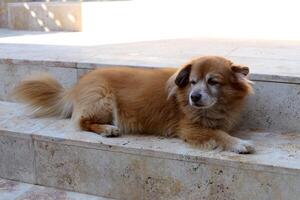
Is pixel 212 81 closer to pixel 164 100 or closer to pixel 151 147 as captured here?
pixel 164 100

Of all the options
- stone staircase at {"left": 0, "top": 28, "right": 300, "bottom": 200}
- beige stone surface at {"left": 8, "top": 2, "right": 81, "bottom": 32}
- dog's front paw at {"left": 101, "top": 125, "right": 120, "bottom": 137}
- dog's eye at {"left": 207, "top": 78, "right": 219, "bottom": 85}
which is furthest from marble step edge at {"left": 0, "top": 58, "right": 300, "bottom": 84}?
beige stone surface at {"left": 8, "top": 2, "right": 81, "bottom": 32}

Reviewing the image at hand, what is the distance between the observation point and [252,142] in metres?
2.12

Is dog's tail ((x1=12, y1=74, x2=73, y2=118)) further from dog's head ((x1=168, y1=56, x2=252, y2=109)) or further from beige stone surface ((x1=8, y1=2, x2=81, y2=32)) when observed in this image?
beige stone surface ((x1=8, y1=2, x2=81, y2=32))

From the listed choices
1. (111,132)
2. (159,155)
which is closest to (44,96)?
(111,132)

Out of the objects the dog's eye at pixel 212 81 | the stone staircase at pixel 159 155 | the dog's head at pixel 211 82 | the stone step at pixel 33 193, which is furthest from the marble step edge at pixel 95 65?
the stone step at pixel 33 193

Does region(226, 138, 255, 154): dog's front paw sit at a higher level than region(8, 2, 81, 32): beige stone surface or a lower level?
lower

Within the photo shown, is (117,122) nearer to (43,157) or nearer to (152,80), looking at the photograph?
(152,80)

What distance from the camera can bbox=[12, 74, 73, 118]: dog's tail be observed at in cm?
262

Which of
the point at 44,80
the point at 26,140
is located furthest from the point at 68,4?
the point at 26,140

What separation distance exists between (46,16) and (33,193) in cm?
308

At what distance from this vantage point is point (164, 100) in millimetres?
2320

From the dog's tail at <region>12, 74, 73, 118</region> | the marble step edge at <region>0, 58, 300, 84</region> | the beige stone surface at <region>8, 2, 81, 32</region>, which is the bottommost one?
the dog's tail at <region>12, 74, 73, 118</region>

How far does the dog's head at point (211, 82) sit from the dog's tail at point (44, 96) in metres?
0.77

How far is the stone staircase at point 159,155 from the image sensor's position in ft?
6.49
